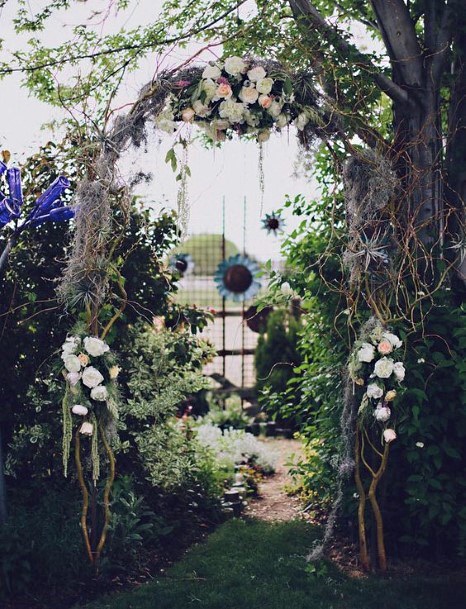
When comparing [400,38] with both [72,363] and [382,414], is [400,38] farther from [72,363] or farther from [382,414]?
[72,363]

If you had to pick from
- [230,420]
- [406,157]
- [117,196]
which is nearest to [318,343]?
[406,157]

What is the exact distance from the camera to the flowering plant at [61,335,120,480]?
3.91m

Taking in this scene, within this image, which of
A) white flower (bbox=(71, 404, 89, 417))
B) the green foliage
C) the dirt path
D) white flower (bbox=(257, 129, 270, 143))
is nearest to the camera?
white flower (bbox=(71, 404, 89, 417))

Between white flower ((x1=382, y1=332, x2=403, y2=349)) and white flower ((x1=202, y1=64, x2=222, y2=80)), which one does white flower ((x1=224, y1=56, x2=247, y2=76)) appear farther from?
white flower ((x1=382, y1=332, x2=403, y2=349))

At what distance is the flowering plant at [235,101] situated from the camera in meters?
4.06

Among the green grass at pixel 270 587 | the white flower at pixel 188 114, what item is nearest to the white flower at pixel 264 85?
the white flower at pixel 188 114

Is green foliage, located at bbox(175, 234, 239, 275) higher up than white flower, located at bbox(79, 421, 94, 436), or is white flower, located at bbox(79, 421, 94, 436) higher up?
green foliage, located at bbox(175, 234, 239, 275)

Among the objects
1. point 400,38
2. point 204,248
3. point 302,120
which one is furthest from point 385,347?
point 204,248

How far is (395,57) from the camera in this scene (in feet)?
16.1

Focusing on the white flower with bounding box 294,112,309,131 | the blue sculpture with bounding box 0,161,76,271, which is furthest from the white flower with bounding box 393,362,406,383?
the blue sculpture with bounding box 0,161,76,271

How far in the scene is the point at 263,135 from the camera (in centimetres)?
428

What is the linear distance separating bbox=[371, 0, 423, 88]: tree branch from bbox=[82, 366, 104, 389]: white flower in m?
2.83

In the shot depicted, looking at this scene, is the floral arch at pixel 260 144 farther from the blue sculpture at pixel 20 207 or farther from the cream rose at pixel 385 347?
the blue sculpture at pixel 20 207

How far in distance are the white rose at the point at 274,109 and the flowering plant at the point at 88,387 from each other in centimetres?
162
